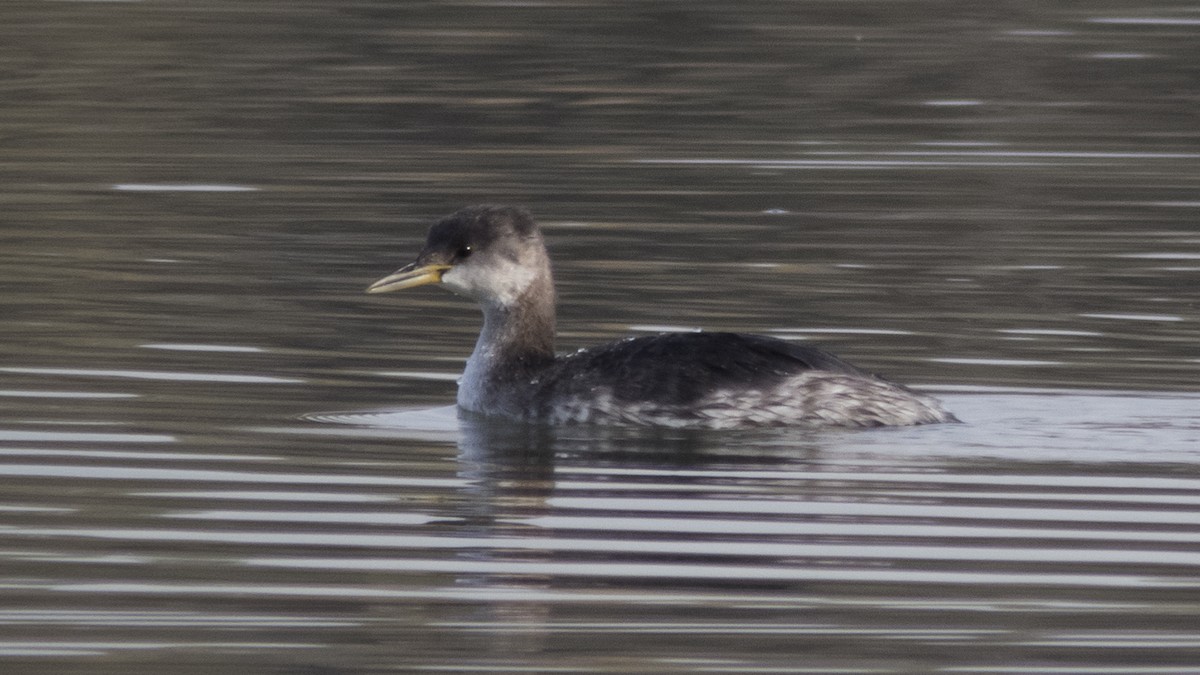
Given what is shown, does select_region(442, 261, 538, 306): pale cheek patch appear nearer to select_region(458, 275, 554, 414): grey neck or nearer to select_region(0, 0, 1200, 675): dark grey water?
select_region(458, 275, 554, 414): grey neck

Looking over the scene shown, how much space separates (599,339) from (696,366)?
7.51 ft

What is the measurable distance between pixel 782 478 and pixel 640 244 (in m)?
6.38

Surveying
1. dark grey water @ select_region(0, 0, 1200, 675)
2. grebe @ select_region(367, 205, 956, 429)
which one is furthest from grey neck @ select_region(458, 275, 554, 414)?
dark grey water @ select_region(0, 0, 1200, 675)

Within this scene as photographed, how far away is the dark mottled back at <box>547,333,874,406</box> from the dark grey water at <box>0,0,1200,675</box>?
24 centimetres

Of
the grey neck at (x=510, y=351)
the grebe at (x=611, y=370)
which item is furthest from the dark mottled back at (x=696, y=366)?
the grey neck at (x=510, y=351)

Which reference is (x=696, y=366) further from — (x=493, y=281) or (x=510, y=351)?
(x=493, y=281)

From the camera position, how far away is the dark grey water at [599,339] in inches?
310

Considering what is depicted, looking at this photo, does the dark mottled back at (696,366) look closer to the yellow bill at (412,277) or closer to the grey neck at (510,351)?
the grey neck at (510,351)

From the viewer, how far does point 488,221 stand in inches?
482

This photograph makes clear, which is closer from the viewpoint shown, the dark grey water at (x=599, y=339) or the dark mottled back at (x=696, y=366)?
the dark grey water at (x=599, y=339)

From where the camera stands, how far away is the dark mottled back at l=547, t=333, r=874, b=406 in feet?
36.8

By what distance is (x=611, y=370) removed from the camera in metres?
11.5

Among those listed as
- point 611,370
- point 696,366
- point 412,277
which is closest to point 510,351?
point 412,277

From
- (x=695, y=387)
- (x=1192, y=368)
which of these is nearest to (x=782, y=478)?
(x=695, y=387)
